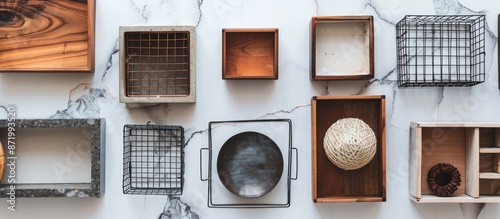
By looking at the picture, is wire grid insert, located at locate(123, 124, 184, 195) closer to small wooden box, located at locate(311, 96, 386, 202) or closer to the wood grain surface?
the wood grain surface

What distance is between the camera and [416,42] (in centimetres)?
138

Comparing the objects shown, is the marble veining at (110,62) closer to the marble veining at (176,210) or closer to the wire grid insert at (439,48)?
the marble veining at (176,210)

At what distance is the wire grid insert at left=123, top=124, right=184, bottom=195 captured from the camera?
4.54ft

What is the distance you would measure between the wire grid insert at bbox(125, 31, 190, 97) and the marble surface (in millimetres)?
46

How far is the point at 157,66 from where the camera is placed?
54.1 inches

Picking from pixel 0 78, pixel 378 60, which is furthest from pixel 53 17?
pixel 378 60

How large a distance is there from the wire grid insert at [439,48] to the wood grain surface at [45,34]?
38.8 inches

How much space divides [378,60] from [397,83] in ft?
0.31

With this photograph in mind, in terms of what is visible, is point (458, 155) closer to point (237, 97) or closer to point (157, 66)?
point (237, 97)

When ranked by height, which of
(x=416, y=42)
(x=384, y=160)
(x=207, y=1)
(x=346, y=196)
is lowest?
(x=346, y=196)

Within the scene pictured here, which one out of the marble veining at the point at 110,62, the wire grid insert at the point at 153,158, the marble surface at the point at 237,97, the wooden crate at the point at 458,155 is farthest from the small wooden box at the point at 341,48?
the marble veining at the point at 110,62

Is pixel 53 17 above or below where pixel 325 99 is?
above

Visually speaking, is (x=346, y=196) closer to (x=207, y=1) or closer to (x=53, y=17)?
(x=207, y=1)

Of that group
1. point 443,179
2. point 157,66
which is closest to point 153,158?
point 157,66
